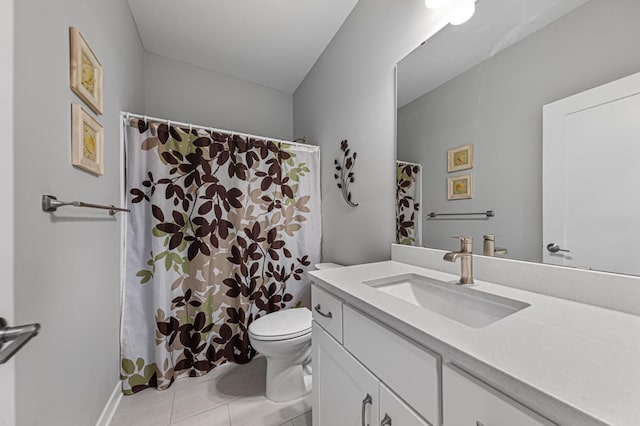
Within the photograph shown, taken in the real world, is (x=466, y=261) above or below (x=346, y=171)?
below

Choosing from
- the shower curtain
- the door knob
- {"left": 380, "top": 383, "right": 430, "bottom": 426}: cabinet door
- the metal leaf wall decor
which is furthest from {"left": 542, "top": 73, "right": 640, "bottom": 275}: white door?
the metal leaf wall decor

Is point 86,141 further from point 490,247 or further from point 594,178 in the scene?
point 594,178

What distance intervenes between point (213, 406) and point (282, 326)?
60 centimetres

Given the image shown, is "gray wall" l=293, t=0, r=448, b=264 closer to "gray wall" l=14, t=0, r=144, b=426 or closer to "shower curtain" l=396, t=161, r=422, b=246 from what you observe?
"shower curtain" l=396, t=161, r=422, b=246

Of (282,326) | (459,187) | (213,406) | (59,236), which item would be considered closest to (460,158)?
(459,187)

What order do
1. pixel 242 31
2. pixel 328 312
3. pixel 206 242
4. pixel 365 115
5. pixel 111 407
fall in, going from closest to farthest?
pixel 328 312 → pixel 111 407 → pixel 365 115 → pixel 206 242 → pixel 242 31

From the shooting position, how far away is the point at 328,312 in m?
0.95

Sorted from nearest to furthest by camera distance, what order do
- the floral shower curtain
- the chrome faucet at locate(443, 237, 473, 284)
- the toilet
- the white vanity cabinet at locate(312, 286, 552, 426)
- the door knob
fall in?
1. the white vanity cabinet at locate(312, 286, 552, 426)
2. the door knob
3. the chrome faucet at locate(443, 237, 473, 284)
4. the toilet
5. the floral shower curtain

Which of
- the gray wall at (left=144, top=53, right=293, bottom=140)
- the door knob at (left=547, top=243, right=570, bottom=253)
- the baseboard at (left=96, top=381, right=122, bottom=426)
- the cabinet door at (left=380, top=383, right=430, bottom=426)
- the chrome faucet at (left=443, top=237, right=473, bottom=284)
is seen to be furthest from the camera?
the gray wall at (left=144, top=53, right=293, bottom=140)

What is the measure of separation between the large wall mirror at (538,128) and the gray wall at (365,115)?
0.64 ft

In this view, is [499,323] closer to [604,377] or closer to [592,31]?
[604,377]

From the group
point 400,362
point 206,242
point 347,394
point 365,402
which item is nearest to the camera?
point 400,362

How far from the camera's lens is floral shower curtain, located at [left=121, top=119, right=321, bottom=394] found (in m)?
1.57

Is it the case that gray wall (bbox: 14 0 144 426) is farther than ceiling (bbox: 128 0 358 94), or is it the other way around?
ceiling (bbox: 128 0 358 94)
